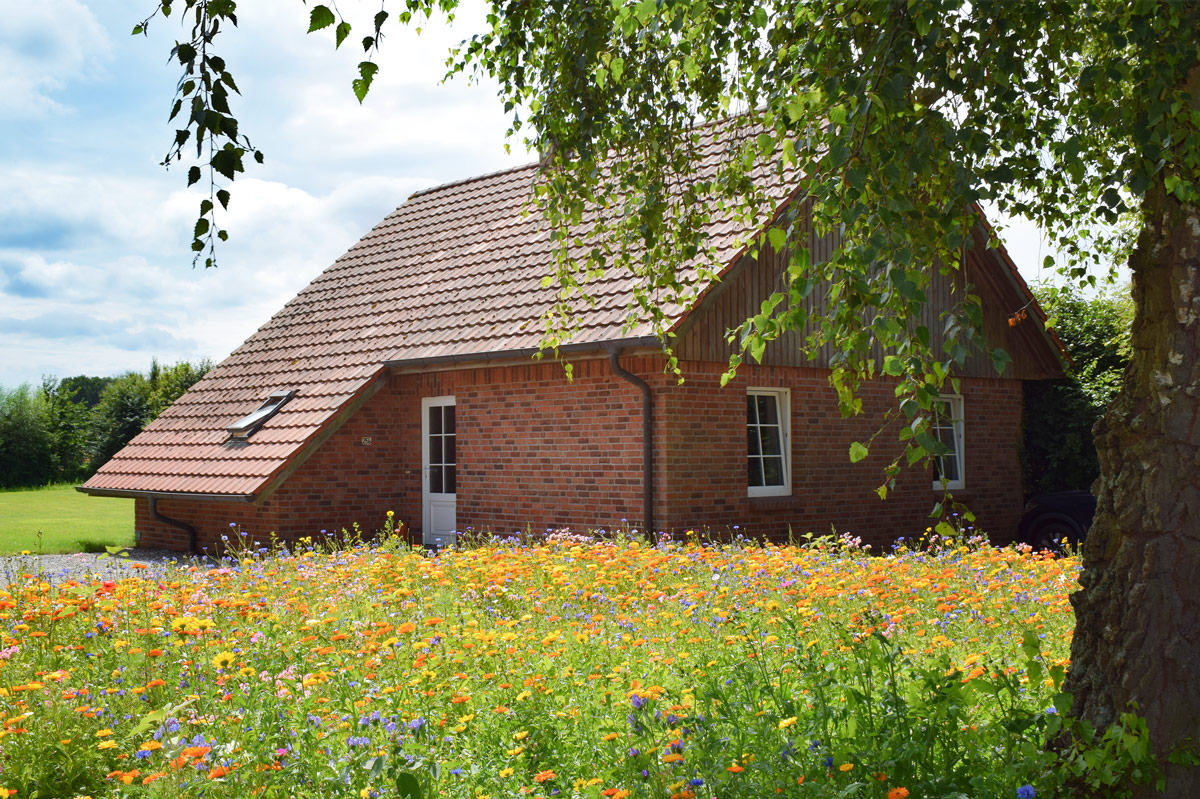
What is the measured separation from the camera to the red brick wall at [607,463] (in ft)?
41.2

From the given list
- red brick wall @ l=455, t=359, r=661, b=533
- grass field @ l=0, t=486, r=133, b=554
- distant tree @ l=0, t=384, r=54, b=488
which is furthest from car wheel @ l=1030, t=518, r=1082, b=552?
distant tree @ l=0, t=384, r=54, b=488

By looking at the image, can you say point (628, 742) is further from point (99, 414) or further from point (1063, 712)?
point (99, 414)

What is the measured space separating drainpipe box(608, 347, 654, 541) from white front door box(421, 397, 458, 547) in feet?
11.8

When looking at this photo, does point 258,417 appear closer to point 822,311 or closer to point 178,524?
point 178,524

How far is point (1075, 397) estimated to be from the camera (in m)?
16.7

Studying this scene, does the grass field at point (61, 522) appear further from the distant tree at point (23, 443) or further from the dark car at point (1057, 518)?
the dark car at point (1057, 518)

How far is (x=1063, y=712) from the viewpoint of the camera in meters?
3.83

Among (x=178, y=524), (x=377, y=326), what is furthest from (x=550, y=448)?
(x=178, y=524)

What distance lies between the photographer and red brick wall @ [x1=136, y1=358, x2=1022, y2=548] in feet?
41.2

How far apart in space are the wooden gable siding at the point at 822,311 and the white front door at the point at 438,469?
13.8 ft

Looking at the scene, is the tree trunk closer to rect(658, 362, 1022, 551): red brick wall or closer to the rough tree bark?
the rough tree bark

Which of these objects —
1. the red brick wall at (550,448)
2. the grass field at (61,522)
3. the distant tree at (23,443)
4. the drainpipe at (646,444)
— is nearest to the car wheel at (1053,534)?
the drainpipe at (646,444)

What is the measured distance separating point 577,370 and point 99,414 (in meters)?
31.9

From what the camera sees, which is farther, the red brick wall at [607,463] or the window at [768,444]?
the window at [768,444]
